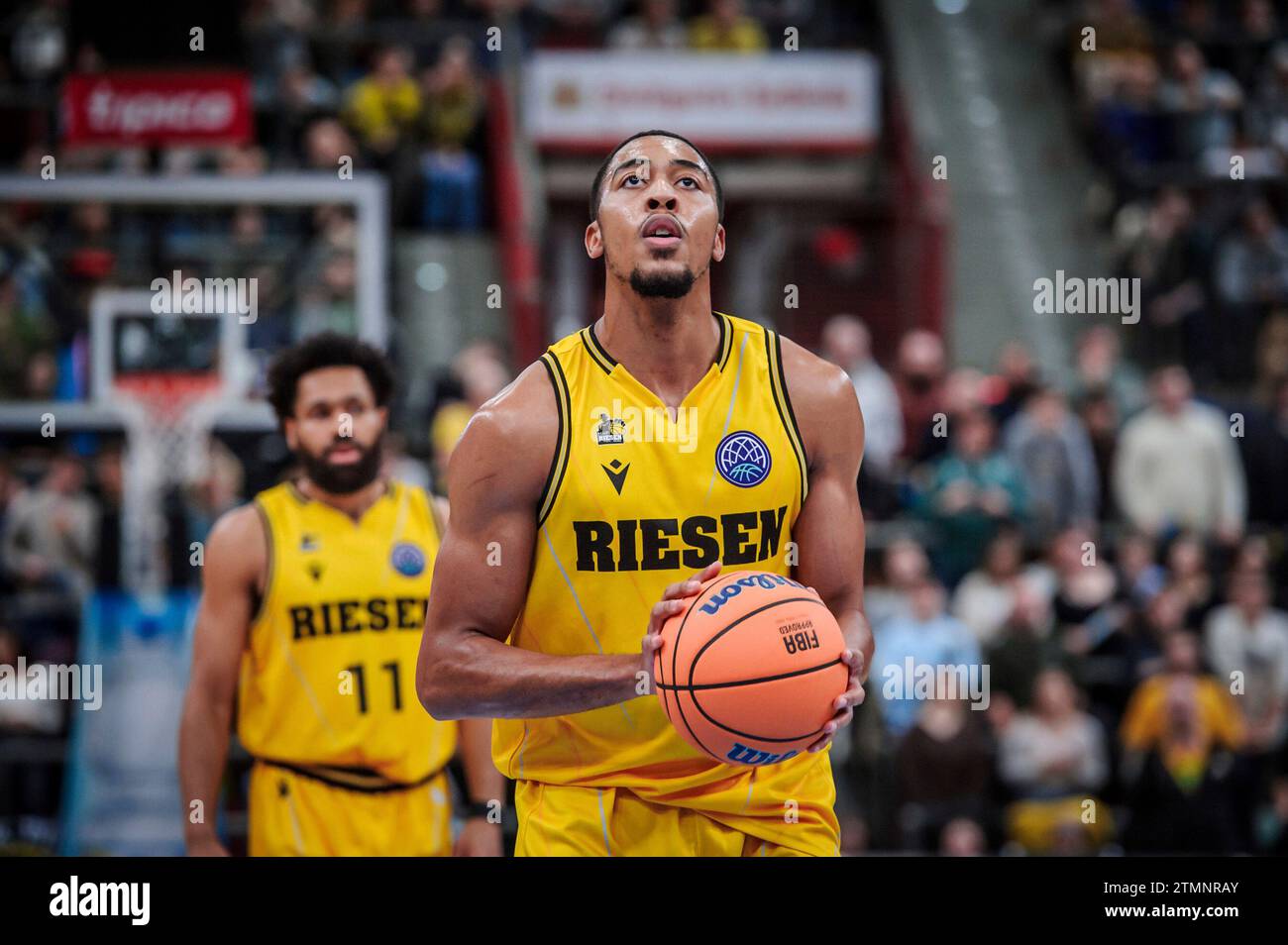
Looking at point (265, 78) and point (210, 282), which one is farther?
point (265, 78)

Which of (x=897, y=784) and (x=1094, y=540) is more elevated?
(x=1094, y=540)

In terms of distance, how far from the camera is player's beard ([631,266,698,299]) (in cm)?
410

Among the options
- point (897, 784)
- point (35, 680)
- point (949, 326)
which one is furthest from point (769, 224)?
point (35, 680)

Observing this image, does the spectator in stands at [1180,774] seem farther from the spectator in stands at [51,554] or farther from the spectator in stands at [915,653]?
the spectator in stands at [51,554]

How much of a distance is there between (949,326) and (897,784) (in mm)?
4934

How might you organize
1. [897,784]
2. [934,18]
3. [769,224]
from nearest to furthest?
[897,784] < [769,224] < [934,18]

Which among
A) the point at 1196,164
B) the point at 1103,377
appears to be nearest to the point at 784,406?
the point at 1103,377

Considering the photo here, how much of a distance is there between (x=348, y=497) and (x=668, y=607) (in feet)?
6.38

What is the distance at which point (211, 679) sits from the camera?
511 cm

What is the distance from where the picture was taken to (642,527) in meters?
4.08

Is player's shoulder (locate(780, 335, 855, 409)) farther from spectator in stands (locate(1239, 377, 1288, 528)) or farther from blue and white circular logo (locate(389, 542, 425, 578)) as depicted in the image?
spectator in stands (locate(1239, 377, 1288, 528))

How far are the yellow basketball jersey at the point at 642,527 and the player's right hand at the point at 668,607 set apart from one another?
318mm

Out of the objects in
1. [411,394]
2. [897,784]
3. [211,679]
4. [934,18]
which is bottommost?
[897,784]

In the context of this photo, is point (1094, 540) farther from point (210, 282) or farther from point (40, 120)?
point (40, 120)
